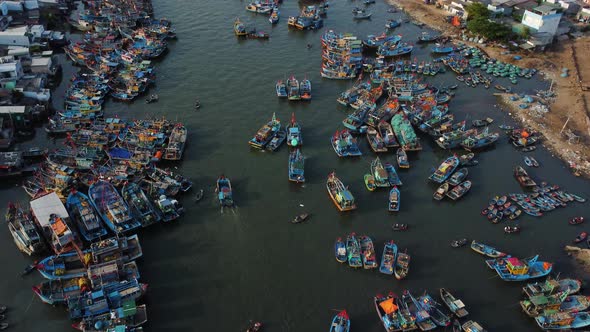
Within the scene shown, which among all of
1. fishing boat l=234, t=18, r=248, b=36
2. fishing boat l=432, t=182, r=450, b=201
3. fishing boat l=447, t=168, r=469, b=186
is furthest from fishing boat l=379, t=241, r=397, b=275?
fishing boat l=234, t=18, r=248, b=36

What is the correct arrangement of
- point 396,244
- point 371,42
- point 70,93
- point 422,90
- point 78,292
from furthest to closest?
1. point 371,42
2. point 422,90
3. point 70,93
4. point 396,244
5. point 78,292

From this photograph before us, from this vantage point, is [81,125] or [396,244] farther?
[81,125]

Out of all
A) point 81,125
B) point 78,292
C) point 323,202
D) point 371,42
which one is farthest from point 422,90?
point 78,292

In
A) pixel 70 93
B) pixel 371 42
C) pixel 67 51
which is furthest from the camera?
pixel 371 42

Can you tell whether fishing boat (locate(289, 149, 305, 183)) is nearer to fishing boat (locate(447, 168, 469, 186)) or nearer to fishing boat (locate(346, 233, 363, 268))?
fishing boat (locate(346, 233, 363, 268))

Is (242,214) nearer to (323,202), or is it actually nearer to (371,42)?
(323,202)

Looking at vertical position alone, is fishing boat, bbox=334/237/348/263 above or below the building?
below

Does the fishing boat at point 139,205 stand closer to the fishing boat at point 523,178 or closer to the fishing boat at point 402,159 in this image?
the fishing boat at point 402,159
